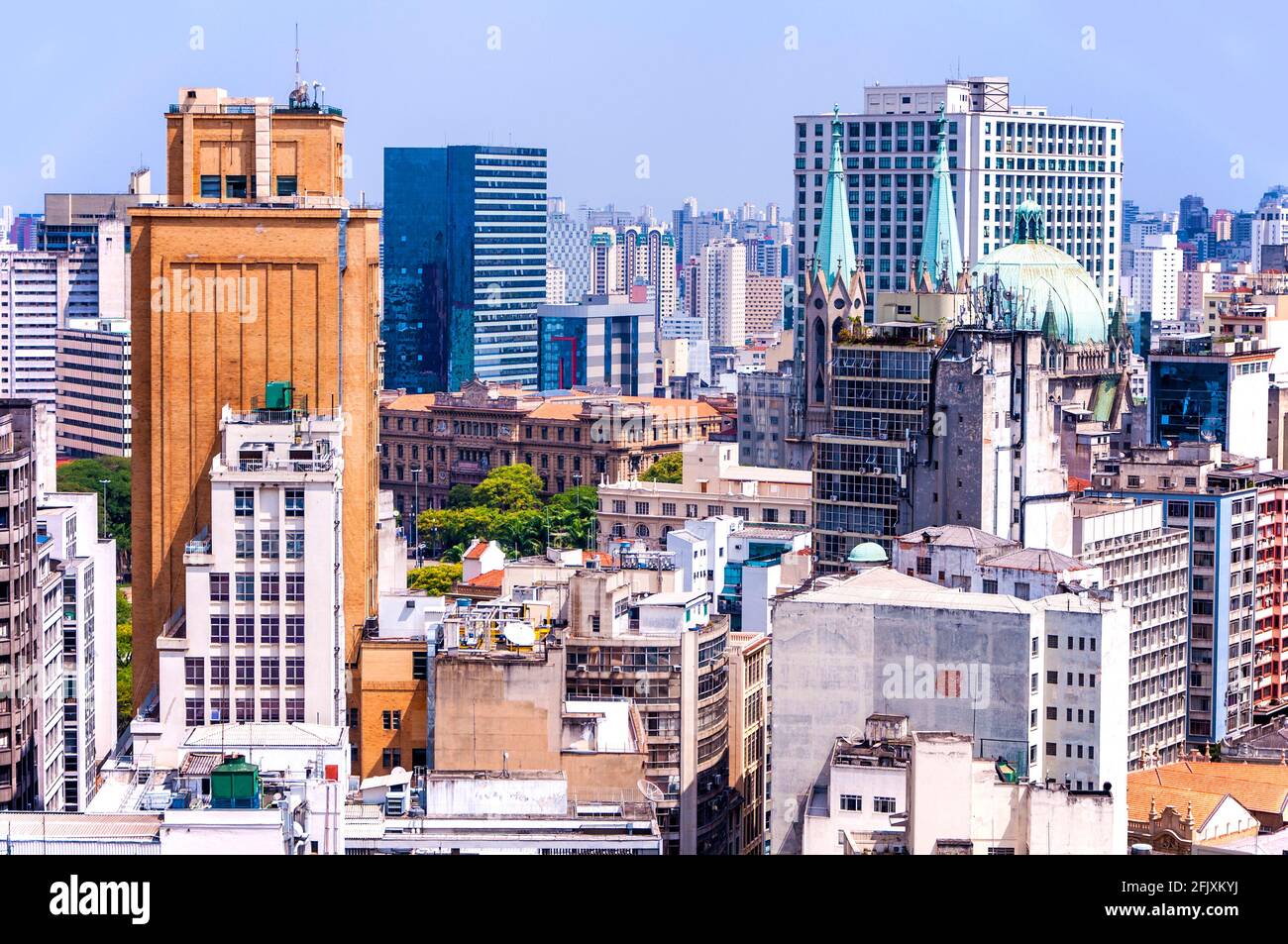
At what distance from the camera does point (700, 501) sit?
84250 millimetres

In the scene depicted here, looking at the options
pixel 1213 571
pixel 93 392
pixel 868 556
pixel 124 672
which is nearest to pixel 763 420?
pixel 93 392

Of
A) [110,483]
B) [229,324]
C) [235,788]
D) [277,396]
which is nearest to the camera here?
[235,788]

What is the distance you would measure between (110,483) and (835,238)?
104 feet

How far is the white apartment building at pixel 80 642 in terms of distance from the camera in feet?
146

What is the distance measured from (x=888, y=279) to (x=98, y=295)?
47.7m

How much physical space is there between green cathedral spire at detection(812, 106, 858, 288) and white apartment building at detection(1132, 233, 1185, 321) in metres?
75.1

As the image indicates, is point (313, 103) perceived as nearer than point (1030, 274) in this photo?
Yes

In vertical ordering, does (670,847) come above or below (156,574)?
below

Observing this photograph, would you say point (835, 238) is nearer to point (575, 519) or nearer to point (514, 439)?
point (575, 519)

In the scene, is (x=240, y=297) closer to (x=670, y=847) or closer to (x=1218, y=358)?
(x=670, y=847)

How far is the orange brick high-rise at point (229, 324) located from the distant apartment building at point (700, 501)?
38560mm

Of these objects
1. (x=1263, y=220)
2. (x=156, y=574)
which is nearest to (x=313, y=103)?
(x=156, y=574)

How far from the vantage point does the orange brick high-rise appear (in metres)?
44.0
